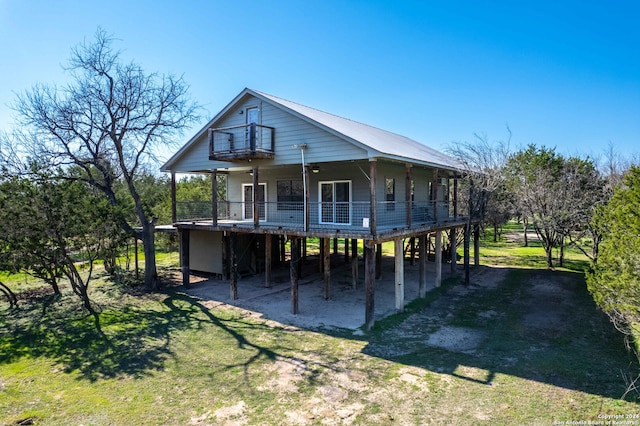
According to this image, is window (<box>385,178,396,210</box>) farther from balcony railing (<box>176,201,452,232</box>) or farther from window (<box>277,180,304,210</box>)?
window (<box>277,180,304,210</box>)

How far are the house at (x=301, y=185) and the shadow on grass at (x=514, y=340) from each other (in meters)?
1.62

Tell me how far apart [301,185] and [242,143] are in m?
3.33

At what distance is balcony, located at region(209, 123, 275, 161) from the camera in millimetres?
14078

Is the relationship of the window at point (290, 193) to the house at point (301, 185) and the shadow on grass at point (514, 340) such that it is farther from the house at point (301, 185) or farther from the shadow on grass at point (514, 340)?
the shadow on grass at point (514, 340)

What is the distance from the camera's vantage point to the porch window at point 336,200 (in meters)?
14.9

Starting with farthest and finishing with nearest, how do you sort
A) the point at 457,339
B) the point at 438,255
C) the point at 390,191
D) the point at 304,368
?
the point at 438,255
the point at 390,191
the point at 457,339
the point at 304,368

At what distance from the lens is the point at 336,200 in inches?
615

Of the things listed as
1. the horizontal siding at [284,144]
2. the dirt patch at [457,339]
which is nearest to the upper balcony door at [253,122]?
the horizontal siding at [284,144]

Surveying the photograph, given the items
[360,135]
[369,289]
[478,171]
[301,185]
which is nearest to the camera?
[369,289]

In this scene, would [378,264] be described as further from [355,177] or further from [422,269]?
[355,177]

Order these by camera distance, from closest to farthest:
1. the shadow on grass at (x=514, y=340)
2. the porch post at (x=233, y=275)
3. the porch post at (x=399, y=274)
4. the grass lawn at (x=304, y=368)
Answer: the grass lawn at (x=304, y=368) < the shadow on grass at (x=514, y=340) < the porch post at (x=399, y=274) < the porch post at (x=233, y=275)

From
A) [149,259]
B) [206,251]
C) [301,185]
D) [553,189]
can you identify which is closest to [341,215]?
[301,185]

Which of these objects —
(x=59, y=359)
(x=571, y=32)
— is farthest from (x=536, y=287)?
(x=59, y=359)

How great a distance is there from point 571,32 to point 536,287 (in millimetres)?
12633
